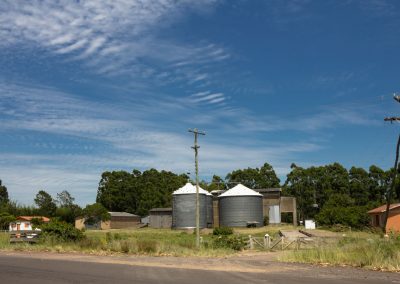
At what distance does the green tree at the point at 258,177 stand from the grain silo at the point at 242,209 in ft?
169

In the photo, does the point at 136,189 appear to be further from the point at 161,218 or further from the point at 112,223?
the point at 161,218

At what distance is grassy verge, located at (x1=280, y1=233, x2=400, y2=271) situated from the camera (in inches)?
681

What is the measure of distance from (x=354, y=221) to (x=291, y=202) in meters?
14.5

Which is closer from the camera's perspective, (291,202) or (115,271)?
(115,271)

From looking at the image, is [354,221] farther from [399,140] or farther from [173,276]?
[173,276]

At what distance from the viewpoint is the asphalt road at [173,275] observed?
1357 cm

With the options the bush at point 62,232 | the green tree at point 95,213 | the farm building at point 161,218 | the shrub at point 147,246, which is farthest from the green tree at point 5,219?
the shrub at point 147,246

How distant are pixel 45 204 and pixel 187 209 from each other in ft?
177

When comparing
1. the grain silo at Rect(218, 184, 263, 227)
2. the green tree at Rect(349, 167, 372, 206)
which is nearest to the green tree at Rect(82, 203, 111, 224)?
the grain silo at Rect(218, 184, 263, 227)

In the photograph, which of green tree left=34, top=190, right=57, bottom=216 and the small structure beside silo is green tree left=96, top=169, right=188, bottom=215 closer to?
green tree left=34, top=190, right=57, bottom=216

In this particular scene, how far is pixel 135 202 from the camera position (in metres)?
127

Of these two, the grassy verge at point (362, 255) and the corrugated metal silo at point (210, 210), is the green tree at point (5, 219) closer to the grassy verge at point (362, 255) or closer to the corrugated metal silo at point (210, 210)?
the corrugated metal silo at point (210, 210)

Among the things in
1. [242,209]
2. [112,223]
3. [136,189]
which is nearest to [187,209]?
[242,209]

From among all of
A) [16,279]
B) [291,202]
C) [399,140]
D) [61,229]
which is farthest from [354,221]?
[16,279]
